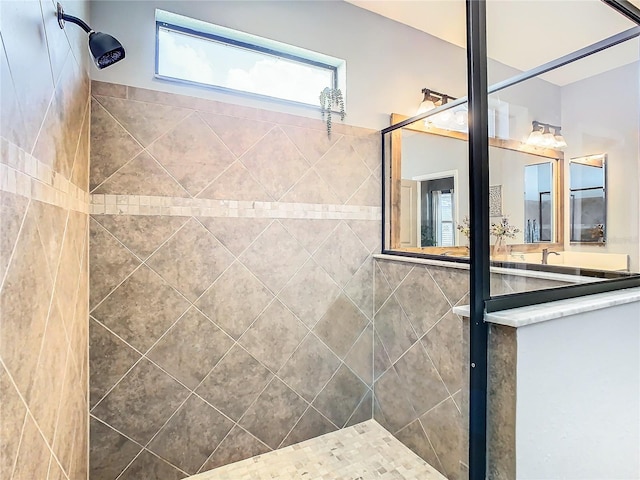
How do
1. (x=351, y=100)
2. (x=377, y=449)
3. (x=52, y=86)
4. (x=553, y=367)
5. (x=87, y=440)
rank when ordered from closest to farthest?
1. (x=553, y=367)
2. (x=52, y=86)
3. (x=87, y=440)
4. (x=377, y=449)
5. (x=351, y=100)

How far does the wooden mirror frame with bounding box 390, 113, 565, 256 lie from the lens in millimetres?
1734

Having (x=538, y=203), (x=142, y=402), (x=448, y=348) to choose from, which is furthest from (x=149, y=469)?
(x=538, y=203)

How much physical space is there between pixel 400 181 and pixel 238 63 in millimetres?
1288

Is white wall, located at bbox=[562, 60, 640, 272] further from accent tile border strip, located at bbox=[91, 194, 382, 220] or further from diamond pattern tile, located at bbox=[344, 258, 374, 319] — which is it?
accent tile border strip, located at bbox=[91, 194, 382, 220]

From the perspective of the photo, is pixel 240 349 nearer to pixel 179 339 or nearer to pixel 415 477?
pixel 179 339

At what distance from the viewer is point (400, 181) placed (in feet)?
7.78

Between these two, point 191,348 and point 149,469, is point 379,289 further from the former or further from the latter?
point 149,469

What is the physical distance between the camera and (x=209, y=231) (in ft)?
6.04

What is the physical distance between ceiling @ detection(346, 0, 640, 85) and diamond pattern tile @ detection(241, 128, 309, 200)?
118 cm

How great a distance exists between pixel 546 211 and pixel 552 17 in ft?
4.17

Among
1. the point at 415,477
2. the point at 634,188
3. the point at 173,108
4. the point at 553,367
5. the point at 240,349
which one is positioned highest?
the point at 173,108

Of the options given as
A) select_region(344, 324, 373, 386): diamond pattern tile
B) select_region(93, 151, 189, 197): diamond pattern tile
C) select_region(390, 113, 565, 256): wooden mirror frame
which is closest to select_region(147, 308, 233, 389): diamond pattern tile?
select_region(93, 151, 189, 197): diamond pattern tile

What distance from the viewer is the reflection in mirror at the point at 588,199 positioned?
5.83 feet

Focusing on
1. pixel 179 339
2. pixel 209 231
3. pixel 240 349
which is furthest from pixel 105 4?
pixel 240 349
